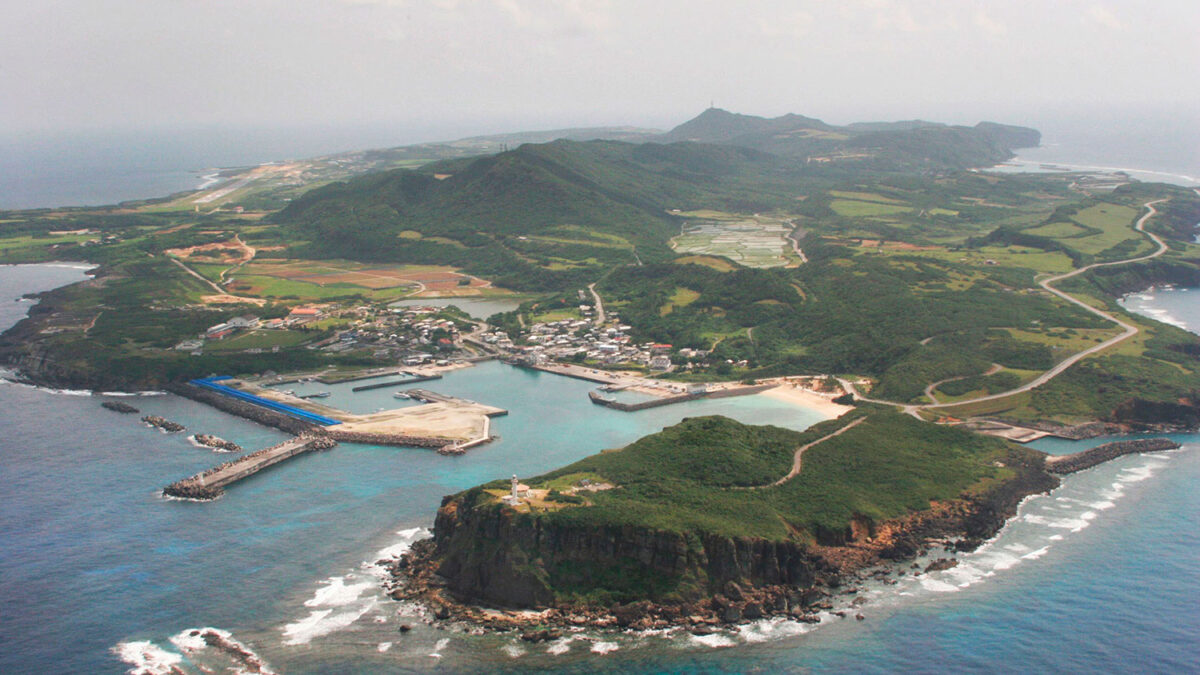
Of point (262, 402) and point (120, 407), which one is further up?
point (120, 407)

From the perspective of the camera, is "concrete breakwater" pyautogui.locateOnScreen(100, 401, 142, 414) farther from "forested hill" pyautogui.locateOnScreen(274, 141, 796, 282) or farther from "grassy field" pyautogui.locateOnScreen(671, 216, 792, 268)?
"grassy field" pyautogui.locateOnScreen(671, 216, 792, 268)

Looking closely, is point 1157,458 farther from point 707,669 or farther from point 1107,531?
point 707,669

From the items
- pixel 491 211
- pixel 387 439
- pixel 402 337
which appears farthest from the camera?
pixel 491 211

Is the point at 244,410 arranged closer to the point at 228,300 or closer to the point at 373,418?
the point at 373,418

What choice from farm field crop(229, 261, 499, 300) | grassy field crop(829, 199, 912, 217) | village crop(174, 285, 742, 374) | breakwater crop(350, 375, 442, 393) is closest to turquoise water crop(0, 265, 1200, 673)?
breakwater crop(350, 375, 442, 393)

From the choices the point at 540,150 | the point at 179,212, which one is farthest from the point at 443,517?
the point at 179,212

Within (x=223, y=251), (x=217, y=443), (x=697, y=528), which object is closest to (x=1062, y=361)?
(x=697, y=528)
